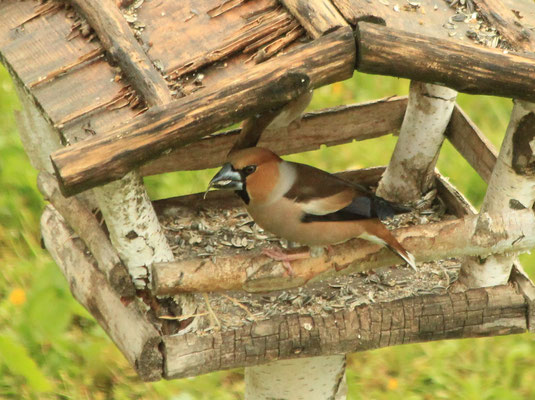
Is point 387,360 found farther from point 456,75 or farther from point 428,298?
point 456,75

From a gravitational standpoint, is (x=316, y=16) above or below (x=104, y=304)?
above

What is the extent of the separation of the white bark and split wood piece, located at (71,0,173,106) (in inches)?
49.4

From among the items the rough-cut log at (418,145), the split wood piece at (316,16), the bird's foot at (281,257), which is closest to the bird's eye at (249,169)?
the bird's foot at (281,257)

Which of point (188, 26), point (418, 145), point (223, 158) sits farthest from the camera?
point (418, 145)

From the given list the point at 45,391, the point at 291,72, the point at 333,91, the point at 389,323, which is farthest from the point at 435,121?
the point at 333,91

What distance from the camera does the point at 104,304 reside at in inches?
116

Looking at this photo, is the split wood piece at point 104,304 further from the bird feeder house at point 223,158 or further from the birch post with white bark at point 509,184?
the birch post with white bark at point 509,184

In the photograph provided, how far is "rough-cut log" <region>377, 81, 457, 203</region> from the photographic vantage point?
353 cm

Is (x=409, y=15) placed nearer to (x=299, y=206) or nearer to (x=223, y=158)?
(x=299, y=206)

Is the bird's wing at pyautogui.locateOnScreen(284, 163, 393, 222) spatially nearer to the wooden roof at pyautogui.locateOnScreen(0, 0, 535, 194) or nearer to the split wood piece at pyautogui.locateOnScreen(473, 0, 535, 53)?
the wooden roof at pyautogui.locateOnScreen(0, 0, 535, 194)

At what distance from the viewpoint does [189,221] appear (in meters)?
3.47

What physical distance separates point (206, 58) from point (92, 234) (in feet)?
2.65

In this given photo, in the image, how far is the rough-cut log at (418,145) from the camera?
353 centimetres

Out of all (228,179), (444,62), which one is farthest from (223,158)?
(444,62)
